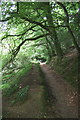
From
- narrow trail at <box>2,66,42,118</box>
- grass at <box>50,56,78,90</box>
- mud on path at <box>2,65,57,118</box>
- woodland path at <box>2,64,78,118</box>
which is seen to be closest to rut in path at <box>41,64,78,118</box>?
woodland path at <box>2,64,78,118</box>

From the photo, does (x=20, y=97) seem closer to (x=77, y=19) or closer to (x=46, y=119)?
(x=46, y=119)

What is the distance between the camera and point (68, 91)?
6.40m

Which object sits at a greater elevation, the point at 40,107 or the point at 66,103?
the point at 40,107

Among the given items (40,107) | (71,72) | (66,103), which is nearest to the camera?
(40,107)

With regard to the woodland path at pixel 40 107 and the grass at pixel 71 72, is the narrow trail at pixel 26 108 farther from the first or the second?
the grass at pixel 71 72

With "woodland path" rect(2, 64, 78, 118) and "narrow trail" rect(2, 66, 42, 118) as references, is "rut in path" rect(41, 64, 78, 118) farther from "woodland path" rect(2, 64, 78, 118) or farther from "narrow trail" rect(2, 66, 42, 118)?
"narrow trail" rect(2, 66, 42, 118)

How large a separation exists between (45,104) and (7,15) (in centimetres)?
556

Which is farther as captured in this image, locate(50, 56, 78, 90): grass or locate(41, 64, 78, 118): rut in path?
locate(50, 56, 78, 90): grass

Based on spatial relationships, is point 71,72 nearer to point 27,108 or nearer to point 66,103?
point 66,103

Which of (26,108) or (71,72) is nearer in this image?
(26,108)

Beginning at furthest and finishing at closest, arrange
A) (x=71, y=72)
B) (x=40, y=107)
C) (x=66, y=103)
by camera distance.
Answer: (x=71, y=72), (x=66, y=103), (x=40, y=107)

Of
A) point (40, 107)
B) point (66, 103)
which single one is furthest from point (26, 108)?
point (66, 103)

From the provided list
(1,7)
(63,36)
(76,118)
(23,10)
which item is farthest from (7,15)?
(63,36)

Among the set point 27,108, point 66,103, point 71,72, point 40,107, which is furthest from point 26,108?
point 71,72
